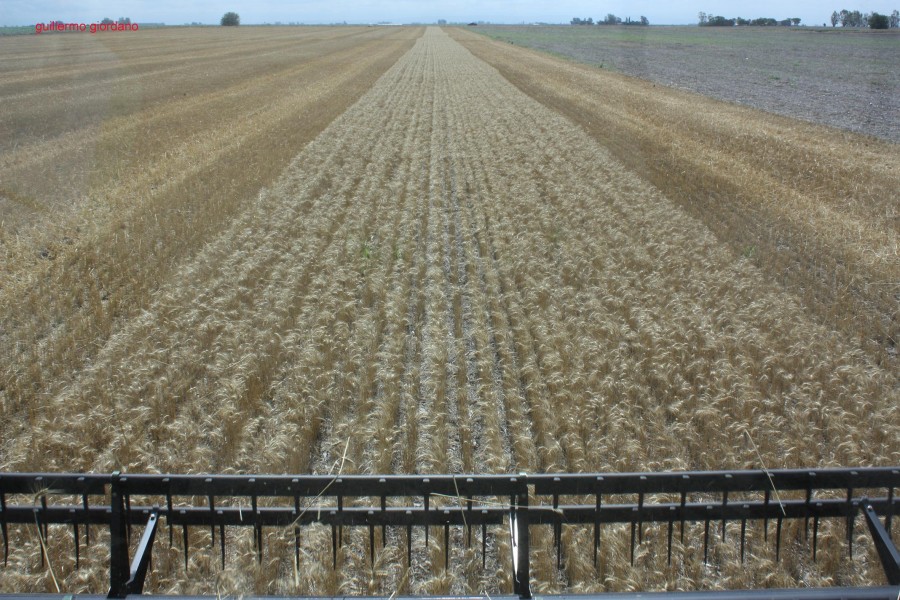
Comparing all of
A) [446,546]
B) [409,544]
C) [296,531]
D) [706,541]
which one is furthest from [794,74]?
[296,531]

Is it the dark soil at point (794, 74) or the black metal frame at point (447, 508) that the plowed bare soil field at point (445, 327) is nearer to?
the black metal frame at point (447, 508)

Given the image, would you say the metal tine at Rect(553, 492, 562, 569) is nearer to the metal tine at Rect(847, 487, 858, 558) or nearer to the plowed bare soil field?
the plowed bare soil field

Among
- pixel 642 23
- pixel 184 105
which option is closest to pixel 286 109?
pixel 184 105

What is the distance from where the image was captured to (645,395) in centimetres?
647

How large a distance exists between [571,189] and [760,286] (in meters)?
5.78

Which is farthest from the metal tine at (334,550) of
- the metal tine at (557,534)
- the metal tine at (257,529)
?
the metal tine at (557,534)

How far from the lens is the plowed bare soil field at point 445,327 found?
177 inches

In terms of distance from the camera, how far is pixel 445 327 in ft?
26.2

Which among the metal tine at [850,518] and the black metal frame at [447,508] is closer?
the black metal frame at [447,508]

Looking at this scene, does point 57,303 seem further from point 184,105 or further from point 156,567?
point 184,105

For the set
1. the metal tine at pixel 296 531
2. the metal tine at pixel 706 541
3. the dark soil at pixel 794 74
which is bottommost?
the metal tine at pixel 706 541

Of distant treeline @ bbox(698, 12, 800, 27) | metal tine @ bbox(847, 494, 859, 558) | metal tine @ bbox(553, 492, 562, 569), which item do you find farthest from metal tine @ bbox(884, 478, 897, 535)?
distant treeline @ bbox(698, 12, 800, 27)

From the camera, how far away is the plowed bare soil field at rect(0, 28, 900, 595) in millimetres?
4500

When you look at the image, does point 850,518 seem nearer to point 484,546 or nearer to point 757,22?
point 484,546
